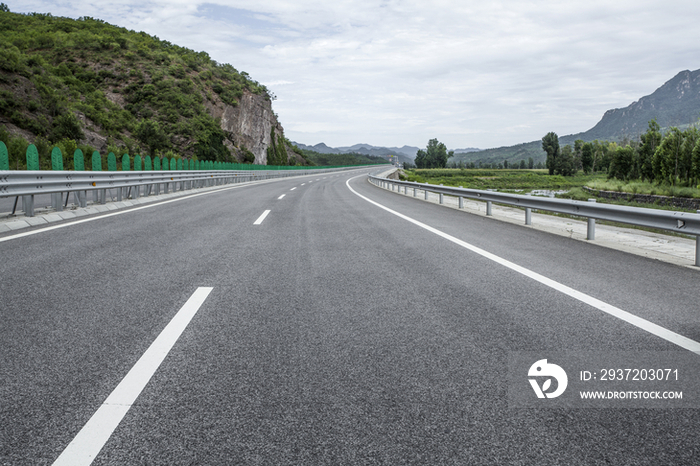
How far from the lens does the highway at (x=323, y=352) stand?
2.16m

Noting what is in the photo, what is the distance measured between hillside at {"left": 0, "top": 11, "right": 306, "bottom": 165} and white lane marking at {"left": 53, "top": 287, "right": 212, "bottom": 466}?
43.0 m

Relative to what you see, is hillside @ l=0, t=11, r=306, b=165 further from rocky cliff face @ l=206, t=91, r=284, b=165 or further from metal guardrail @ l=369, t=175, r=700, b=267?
metal guardrail @ l=369, t=175, r=700, b=267

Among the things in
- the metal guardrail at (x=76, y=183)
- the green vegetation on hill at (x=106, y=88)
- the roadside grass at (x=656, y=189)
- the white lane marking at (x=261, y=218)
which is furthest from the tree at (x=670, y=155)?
the white lane marking at (x=261, y=218)

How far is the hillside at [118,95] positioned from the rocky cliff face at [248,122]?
7.8 inches

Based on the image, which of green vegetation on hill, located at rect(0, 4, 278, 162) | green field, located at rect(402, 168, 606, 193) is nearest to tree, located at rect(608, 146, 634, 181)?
green field, located at rect(402, 168, 606, 193)

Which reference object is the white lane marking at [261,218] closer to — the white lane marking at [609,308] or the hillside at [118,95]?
the white lane marking at [609,308]

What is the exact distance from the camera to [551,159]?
157m

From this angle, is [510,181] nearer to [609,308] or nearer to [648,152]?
[648,152]

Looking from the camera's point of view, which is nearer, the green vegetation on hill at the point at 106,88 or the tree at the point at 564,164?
the green vegetation on hill at the point at 106,88

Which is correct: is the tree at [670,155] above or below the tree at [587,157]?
below

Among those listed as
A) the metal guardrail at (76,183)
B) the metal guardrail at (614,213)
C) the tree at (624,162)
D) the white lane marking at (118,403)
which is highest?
the tree at (624,162)

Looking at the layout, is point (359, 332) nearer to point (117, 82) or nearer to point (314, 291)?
point (314, 291)

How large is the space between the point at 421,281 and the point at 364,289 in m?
0.75

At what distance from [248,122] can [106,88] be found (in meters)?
26.5
